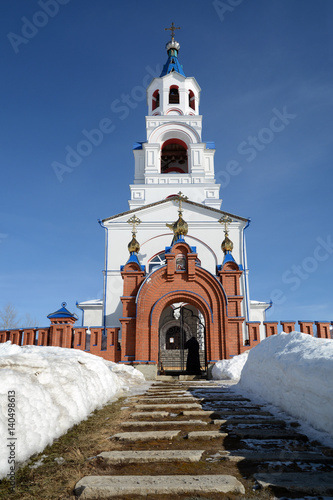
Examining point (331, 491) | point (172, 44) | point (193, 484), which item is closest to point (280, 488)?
point (331, 491)

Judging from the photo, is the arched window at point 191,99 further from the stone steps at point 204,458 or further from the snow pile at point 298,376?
the stone steps at point 204,458

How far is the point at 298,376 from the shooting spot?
11.9 feet

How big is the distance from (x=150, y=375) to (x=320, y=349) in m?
7.14

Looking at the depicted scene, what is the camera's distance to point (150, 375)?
32.8ft

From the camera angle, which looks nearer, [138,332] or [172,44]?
[138,332]

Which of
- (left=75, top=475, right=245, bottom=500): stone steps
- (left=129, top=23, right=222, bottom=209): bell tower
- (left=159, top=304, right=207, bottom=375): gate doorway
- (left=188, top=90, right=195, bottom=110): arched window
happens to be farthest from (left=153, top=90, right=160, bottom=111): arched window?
(left=75, top=475, right=245, bottom=500): stone steps

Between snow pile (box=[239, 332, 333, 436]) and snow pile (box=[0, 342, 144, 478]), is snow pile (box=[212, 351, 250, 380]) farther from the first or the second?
snow pile (box=[0, 342, 144, 478])

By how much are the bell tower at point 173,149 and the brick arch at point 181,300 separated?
9272 millimetres

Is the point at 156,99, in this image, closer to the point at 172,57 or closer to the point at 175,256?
the point at 172,57

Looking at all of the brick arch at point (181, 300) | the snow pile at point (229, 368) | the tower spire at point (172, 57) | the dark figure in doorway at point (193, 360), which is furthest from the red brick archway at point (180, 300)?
the tower spire at point (172, 57)

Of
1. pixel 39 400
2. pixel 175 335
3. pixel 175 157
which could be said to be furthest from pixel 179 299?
pixel 175 157

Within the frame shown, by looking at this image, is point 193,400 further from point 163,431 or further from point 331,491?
point 331,491

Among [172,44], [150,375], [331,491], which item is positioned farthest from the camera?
[172,44]

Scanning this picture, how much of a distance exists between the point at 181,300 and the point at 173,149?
14262 mm
